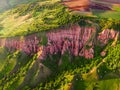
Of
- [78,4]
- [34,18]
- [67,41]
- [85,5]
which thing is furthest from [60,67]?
[78,4]

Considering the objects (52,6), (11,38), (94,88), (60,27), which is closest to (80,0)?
(52,6)

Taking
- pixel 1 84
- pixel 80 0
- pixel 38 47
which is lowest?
pixel 1 84

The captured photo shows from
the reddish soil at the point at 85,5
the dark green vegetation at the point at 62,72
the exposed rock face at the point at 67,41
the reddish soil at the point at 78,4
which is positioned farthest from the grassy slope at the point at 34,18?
the dark green vegetation at the point at 62,72

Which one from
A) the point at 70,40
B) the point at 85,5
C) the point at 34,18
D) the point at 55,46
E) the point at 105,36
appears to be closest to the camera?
the point at 105,36

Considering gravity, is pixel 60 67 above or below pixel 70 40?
below

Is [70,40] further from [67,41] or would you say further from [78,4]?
[78,4]

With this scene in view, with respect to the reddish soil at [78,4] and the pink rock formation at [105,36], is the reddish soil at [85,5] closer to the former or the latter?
the reddish soil at [78,4]

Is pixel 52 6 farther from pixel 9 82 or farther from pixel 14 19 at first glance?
pixel 9 82
